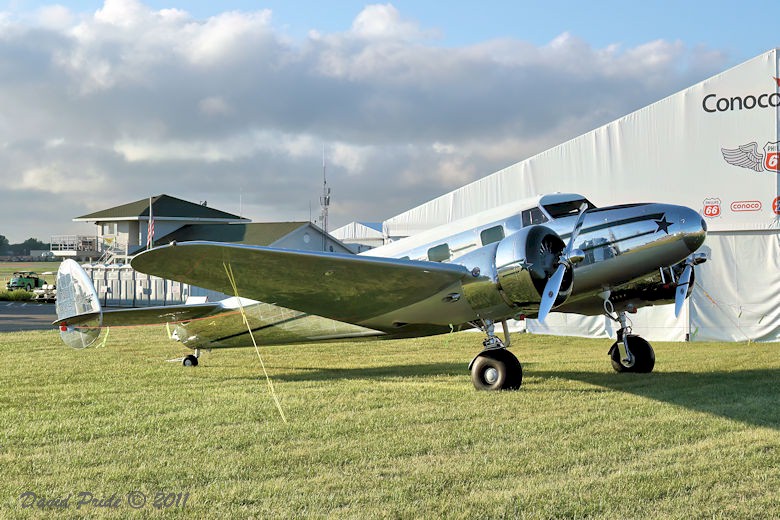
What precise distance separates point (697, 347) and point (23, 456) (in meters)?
14.3

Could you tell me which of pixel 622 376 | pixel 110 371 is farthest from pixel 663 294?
pixel 110 371

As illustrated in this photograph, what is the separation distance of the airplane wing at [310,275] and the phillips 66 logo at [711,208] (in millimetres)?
10876

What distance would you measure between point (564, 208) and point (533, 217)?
52 cm

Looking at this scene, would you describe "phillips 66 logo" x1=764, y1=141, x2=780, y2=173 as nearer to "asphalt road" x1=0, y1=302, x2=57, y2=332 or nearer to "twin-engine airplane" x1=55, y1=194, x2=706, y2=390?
"twin-engine airplane" x1=55, y1=194, x2=706, y2=390

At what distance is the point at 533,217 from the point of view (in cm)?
966

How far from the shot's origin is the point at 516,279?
7988 mm

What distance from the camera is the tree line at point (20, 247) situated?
461ft

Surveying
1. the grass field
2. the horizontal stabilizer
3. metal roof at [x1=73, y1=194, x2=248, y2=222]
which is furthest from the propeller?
metal roof at [x1=73, y1=194, x2=248, y2=222]

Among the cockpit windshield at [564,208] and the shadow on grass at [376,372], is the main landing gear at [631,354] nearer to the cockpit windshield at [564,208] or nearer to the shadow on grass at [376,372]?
the cockpit windshield at [564,208]

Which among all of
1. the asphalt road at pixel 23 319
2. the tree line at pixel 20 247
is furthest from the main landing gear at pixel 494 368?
the tree line at pixel 20 247

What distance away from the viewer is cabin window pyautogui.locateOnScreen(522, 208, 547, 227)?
9594 mm

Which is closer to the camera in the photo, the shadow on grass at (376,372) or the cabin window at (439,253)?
the cabin window at (439,253)

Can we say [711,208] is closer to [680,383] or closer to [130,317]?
[680,383]

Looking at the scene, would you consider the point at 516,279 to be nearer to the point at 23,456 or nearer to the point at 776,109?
the point at 23,456
